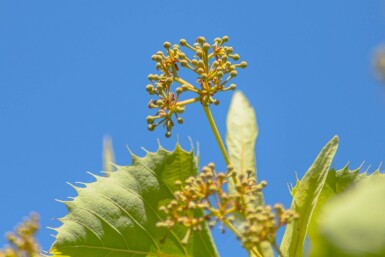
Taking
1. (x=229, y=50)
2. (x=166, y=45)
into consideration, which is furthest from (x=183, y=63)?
(x=229, y=50)

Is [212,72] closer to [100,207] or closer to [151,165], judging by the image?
[151,165]

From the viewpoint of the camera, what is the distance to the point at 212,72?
10.4 feet

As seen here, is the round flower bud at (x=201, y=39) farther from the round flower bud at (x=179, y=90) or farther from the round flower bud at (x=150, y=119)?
the round flower bud at (x=150, y=119)

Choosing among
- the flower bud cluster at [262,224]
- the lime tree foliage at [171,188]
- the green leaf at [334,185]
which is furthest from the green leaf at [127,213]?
the flower bud cluster at [262,224]

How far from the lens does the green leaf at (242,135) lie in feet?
9.59

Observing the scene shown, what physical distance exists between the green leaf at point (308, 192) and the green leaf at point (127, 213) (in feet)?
1.73

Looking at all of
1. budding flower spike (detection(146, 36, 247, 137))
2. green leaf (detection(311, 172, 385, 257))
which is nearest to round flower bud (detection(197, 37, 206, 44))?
budding flower spike (detection(146, 36, 247, 137))

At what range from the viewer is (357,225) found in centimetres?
95

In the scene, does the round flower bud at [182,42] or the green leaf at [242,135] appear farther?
the round flower bud at [182,42]

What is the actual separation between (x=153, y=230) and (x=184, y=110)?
2.05ft

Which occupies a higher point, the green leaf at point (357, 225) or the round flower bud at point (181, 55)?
the round flower bud at point (181, 55)

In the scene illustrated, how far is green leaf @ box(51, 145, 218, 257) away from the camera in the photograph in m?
3.13

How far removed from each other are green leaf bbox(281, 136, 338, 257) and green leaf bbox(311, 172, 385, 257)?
1.86 metres

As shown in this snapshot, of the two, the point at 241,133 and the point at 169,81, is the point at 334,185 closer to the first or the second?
the point at 241,133
